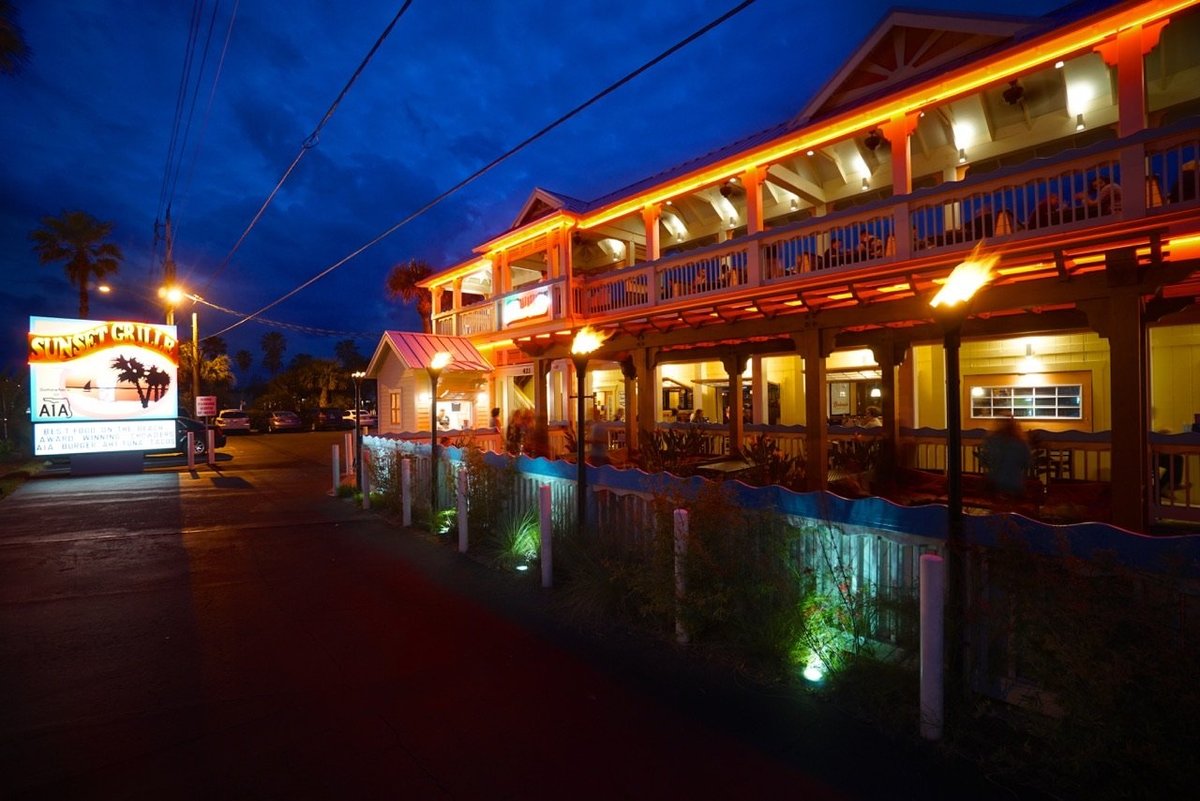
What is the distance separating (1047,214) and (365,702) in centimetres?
939

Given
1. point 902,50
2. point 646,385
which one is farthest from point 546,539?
point 902,50

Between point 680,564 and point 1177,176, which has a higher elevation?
point 1177,176

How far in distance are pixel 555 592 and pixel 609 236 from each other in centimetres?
1214

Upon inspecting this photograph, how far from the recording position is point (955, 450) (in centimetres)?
376

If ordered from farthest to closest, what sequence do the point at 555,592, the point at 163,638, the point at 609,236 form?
the point at 609,236 < the point at 555,592 < the point at 163,638

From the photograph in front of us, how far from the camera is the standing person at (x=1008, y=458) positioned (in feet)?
26.2

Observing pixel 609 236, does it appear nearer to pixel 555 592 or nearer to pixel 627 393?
pixel 627 393

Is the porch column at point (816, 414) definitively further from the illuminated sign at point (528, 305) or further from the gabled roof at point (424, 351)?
the gabled roof at point (424, 351)

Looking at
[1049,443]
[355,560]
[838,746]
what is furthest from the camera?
[1049,443]

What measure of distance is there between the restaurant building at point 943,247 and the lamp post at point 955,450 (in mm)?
4938

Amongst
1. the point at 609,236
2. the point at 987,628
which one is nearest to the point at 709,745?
the point at 987,628

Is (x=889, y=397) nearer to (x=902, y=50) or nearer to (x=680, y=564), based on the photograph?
(x=902, y=50)

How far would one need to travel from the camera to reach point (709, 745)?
3.43m

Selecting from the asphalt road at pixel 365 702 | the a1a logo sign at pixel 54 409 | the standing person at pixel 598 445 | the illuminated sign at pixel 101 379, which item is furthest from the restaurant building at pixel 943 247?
the a1a logo sign at pixel 54 409
